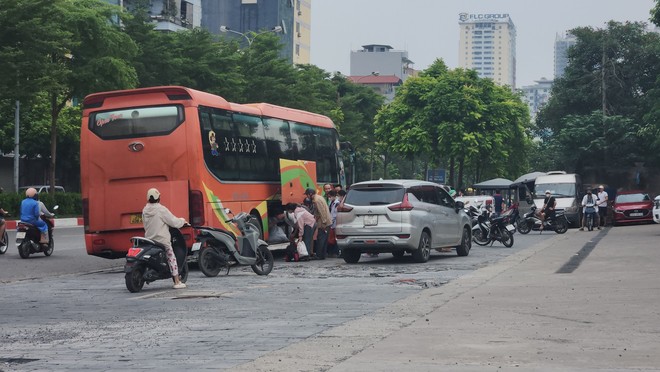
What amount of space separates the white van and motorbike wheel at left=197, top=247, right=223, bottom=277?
29596mm

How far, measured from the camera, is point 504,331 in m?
10.5

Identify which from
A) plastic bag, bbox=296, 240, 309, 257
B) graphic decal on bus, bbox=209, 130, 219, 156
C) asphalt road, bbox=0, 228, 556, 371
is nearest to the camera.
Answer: asphalt road, bbox=0, 228, 556, 371

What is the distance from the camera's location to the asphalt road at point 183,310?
31.1ft

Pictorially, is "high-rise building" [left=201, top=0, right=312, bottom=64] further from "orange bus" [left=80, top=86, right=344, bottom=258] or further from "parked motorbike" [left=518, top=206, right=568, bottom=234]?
"orange bus" [left=80, top=86, right=344, bottom=258]

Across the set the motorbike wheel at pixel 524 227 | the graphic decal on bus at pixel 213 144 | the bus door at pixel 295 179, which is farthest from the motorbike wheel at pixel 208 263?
the motorbike wheel at pixel 524 227

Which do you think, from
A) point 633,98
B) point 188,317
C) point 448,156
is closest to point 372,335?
point 188,317

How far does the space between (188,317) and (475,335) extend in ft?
12.1

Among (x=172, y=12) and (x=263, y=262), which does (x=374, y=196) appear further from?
(x=172, y=12)

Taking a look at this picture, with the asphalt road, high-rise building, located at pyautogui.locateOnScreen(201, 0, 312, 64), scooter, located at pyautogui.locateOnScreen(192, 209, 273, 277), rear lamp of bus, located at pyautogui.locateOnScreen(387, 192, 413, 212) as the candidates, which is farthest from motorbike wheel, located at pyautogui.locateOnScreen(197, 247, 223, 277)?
high-rise building, located at pyautogui.locateOnScreen(201, 0, 312, 64)

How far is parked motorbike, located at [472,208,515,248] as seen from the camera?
99.1ft

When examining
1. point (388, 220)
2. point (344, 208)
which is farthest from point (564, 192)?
point (388, 220)

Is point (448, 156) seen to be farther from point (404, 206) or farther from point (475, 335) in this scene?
point (475, 335)

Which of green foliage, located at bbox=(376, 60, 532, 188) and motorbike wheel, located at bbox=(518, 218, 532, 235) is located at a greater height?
green foliage, located at bbox=(376, 60, 532, 188)

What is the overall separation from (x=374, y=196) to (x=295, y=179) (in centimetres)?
359
